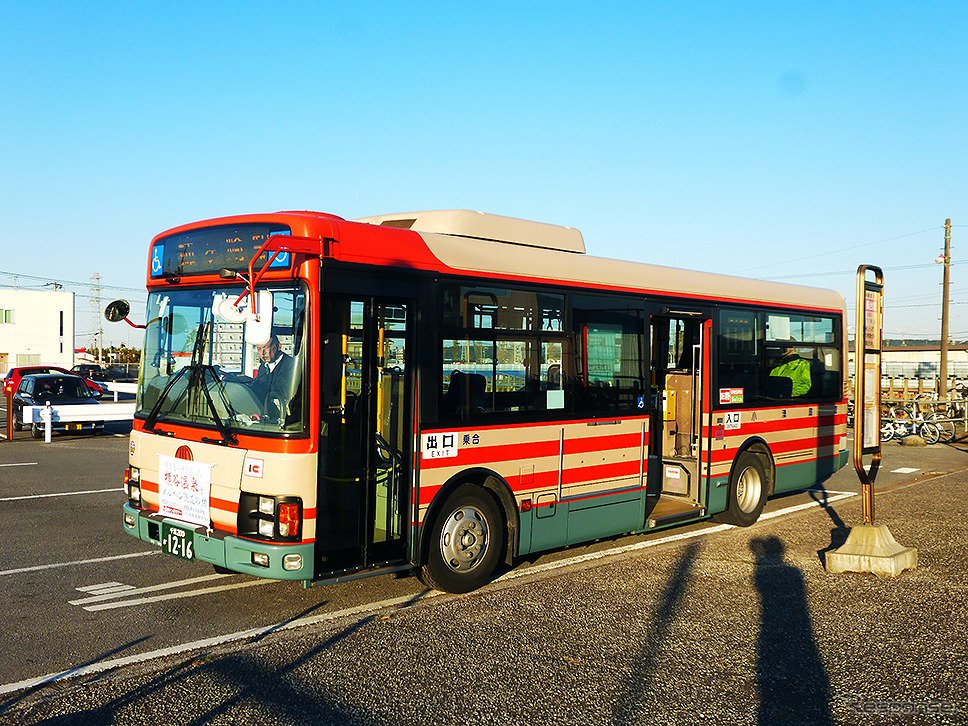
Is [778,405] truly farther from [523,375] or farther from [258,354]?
[258,354]

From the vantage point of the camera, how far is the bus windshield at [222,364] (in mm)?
6598

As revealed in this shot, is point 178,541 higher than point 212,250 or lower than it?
lower

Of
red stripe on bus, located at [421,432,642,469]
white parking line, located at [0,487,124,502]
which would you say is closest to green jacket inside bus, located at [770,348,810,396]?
red stripe on bus, located at [421,432,642,469]

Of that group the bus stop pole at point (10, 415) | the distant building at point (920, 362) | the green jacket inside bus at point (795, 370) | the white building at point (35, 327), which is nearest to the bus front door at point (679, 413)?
the green jacket inside bus at point (795, 370)

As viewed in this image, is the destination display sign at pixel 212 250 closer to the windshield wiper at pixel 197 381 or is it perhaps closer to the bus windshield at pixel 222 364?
the bus windshield at pixel 222 364

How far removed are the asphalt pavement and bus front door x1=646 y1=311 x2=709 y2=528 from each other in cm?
198

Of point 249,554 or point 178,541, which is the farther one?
point 178,541

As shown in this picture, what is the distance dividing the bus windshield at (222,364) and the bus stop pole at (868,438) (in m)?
5.35

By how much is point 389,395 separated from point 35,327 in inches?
3516

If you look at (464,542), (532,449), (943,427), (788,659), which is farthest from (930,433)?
(788,659)

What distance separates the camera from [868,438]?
933 cm

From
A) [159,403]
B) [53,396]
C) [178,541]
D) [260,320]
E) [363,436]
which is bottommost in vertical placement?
[178,541]

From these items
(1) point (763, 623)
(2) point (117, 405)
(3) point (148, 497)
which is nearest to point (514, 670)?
(1) point (763, 623)

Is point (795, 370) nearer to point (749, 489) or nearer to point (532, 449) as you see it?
point (749, 489)
